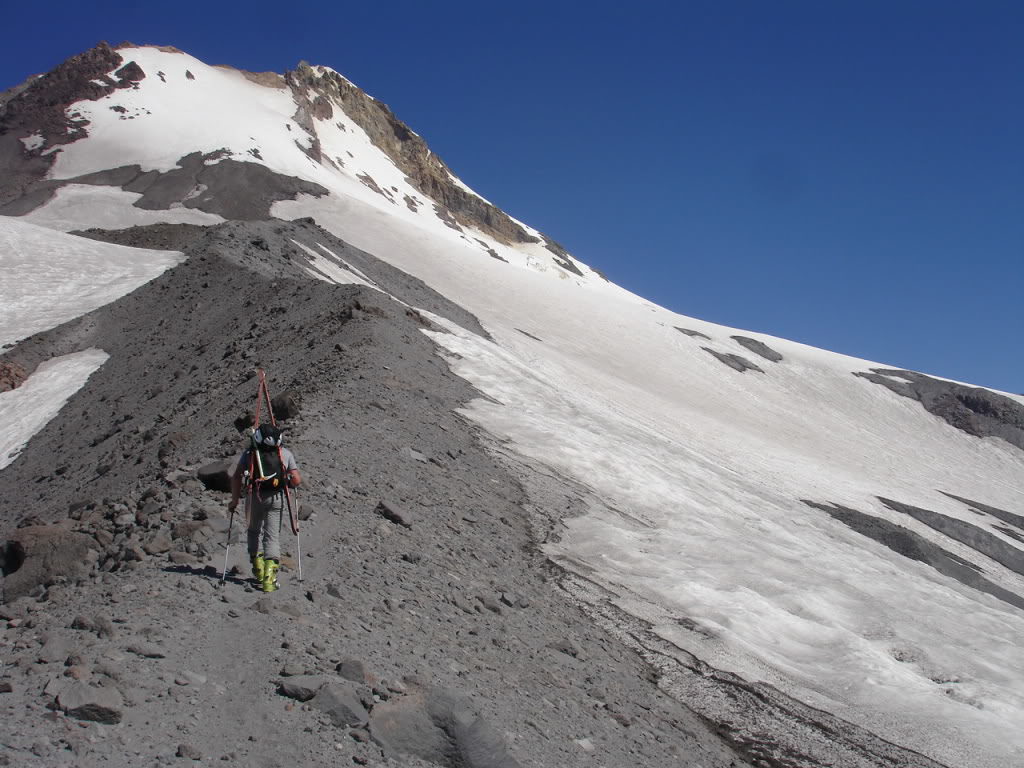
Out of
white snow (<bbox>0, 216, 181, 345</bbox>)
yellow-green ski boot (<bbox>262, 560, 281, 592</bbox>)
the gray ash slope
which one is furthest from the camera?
white snow (<bbox>0, 216, 181, 345</bbox>)

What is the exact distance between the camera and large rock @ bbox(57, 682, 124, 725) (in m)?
4.84

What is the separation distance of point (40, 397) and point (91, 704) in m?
16.1

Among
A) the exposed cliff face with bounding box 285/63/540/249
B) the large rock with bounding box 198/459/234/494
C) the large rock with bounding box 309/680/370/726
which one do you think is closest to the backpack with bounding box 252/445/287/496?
the large rock with bounding box 198/459/234/494

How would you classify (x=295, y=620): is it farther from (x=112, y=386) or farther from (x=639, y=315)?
(x=639, y=315)

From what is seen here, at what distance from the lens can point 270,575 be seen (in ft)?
23.5

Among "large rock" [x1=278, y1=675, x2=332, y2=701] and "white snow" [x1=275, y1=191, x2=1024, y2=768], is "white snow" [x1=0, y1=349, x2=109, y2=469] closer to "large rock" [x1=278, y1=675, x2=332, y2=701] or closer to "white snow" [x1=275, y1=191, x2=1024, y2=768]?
"white snow" [x1=275, y1=191, x2=1024, y2=768]

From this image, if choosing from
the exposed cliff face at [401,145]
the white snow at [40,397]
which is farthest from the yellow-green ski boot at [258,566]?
the exposed cliff face at [401,145]

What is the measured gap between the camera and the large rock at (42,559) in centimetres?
735

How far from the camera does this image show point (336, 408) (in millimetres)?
12812

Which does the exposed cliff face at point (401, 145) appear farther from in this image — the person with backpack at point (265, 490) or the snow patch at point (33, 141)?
the person with backpack at point (265, 490)

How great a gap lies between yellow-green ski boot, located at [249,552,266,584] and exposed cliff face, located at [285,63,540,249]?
320 feet

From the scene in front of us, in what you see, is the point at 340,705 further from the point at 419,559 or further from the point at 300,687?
the point at 419,559

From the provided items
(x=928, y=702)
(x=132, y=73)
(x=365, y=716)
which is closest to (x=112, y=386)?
(x=365, y=716)

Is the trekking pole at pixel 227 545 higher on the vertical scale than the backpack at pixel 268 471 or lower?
lower
